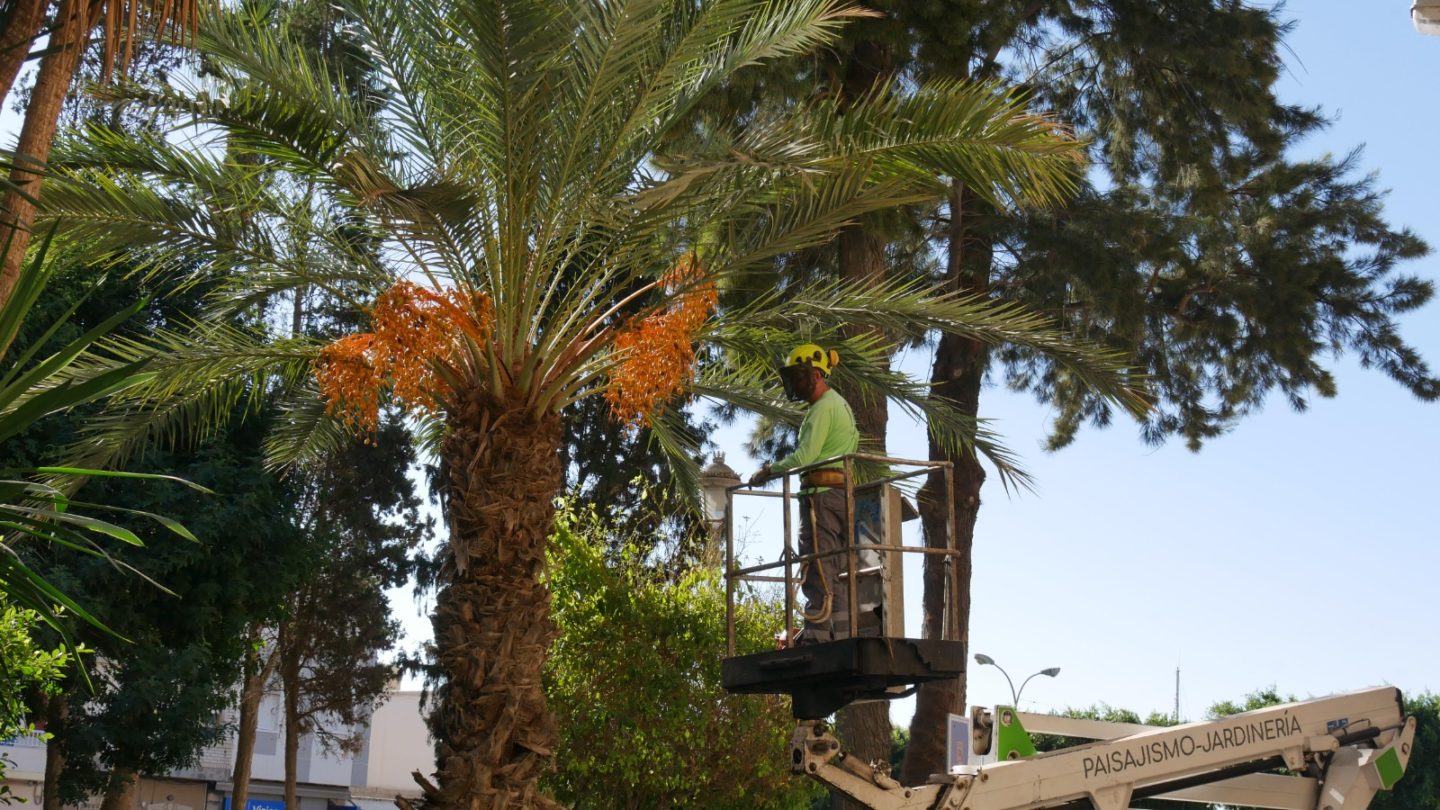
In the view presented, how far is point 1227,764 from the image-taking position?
28.2 ft

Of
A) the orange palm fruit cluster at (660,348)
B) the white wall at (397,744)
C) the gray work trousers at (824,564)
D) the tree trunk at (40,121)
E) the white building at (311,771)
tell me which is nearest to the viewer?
the gray work trousers at (824,564)

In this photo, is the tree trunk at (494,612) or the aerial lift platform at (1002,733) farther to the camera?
the tree trunk at (494,612)

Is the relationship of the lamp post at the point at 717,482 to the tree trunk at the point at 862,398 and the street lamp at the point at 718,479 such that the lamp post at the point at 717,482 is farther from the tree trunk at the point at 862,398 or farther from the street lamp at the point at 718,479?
the tree trunk at the point at 862,398

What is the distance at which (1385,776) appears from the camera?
8.69 meters

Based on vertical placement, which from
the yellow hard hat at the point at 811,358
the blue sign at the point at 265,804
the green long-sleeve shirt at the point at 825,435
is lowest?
the blue sign at the point at 265,804

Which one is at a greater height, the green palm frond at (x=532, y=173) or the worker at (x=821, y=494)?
the green palm frond at (x=532, y=173)

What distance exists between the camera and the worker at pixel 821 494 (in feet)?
25.6

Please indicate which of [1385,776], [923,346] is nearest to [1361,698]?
[1385,776]

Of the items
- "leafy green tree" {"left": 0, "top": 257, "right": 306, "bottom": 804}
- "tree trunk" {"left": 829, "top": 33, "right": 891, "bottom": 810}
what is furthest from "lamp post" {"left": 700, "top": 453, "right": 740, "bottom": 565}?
"leafy green tree" {"left": 0, "top": 257, "right": 306, "bottom": 804}

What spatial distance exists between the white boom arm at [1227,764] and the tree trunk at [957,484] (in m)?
9.50

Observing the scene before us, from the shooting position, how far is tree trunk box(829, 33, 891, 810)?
15781mm

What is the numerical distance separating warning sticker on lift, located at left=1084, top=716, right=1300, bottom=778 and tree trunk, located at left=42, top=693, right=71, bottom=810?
572 inches

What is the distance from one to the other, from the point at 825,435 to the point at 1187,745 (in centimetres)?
288

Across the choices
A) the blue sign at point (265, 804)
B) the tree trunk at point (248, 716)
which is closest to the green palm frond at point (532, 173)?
the tree trunk at point (248, 716)
